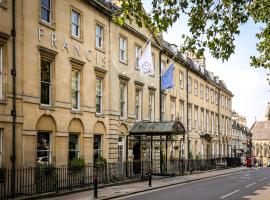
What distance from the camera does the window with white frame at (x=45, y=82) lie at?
2282 cm

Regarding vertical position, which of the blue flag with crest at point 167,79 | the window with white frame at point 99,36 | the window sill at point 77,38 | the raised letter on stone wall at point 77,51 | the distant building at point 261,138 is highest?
the window with white frame at point 99,36

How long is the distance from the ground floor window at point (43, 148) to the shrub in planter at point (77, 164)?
1.81 meters

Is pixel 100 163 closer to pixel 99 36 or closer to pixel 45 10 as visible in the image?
pixel 99 36

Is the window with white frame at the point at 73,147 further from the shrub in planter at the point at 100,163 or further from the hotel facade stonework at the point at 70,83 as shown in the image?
the shrub in planter at the point at 100,163

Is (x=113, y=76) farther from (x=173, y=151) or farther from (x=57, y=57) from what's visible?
(x=173, y=151)

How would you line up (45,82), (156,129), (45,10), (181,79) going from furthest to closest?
(181,79) < (156,129) < (45,10) < (45,82)

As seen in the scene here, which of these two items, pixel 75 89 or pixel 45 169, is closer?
pixel 45 169

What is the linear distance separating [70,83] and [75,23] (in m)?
3.66

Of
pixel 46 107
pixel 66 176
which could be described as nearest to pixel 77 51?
pixel 46 107

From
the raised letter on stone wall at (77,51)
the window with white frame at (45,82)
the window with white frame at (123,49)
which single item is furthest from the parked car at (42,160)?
the window with white frame at (123,49)

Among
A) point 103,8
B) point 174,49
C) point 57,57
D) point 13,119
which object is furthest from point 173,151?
point 13,119

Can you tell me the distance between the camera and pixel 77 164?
24.8m

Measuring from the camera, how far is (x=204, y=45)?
45.5 ft

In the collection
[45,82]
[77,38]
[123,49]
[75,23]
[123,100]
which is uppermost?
[75,23]
